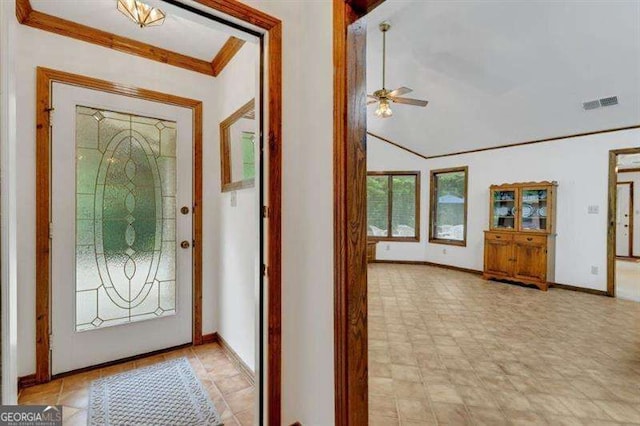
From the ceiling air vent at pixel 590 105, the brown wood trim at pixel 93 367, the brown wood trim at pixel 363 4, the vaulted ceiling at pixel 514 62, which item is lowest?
the brown wood trim at pixel 93 367

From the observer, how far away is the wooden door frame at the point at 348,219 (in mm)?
1207

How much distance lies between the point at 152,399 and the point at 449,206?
6305 mm

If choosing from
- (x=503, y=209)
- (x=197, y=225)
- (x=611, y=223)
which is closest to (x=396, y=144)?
(x=503, y=209)

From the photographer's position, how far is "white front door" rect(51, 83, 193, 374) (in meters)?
2.16

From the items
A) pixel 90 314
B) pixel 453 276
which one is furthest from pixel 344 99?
pixel 453 276

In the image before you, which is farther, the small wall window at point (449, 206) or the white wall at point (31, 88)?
the small wall window at point (449, 206)

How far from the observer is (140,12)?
1.95 meters

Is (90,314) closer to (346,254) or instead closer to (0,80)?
(0,80)

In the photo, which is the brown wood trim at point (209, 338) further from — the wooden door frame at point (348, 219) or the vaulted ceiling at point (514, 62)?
the vaulted ceiling at point (514, 62)

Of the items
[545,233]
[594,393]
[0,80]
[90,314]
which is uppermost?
[0,80]

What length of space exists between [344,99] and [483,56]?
10.8 ft

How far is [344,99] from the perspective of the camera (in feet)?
3.99

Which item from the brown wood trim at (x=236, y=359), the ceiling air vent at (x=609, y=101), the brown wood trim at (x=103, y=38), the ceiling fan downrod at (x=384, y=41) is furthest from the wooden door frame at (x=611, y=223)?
the brown wood trim at (x=103, y=38)

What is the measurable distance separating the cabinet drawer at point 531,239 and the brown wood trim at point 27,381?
618 centimetres
